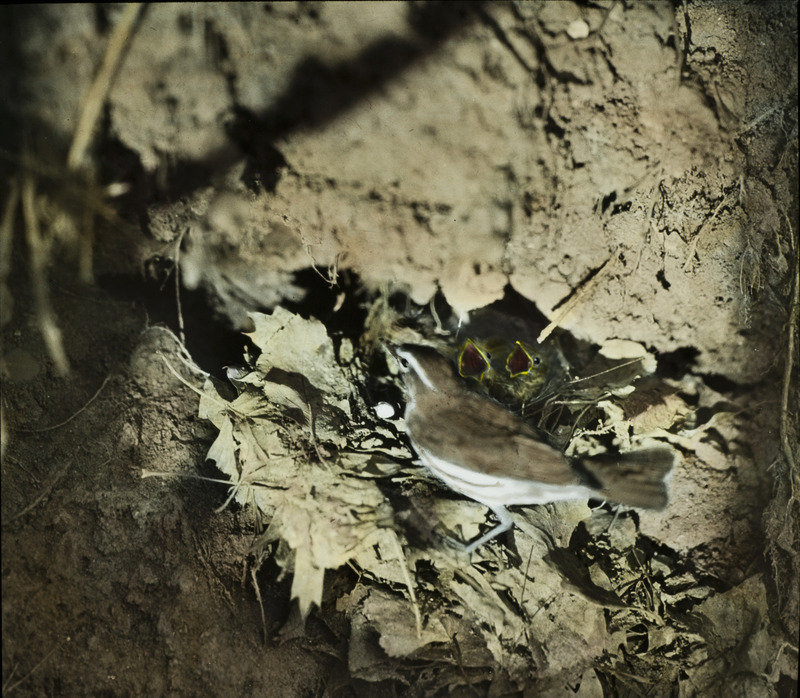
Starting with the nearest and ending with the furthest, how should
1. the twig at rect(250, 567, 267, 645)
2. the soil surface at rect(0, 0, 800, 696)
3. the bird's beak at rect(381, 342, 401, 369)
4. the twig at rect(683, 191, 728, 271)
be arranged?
the soil surface at rect(0, 0, 800, 696), the twig at rect(250, 567, 267, 645), the twig at rect(683, 191, 728, 271), the bird's beak at rect(381, 342, 401, 369)

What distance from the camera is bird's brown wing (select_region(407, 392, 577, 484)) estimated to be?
94.5 inches

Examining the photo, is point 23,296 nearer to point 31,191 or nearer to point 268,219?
point 31,191

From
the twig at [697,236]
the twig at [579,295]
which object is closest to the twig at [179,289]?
the twig at [579,295]

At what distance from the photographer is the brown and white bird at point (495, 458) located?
2.38 m

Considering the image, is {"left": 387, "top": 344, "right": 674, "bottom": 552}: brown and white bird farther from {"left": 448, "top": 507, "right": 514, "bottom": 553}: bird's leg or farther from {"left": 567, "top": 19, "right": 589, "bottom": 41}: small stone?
{"left": 567, "top": 19, "right": 589, "bottom": 41}: small stone

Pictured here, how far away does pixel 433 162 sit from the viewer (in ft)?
6.66

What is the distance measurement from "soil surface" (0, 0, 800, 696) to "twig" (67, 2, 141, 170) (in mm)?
15

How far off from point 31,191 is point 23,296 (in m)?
0.39

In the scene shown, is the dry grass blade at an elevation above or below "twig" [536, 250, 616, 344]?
above

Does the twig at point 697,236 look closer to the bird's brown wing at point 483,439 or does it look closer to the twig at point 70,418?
the bird's brown wing at point 483,439

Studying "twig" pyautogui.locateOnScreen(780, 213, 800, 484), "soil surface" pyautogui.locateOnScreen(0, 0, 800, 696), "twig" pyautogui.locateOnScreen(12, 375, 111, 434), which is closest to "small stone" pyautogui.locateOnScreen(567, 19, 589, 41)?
"soil surface" pyautogui.locateOnScreen(0, 0, 800, 696)

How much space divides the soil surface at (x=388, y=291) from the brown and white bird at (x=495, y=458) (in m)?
0.16

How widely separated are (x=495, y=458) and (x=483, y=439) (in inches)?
4.5

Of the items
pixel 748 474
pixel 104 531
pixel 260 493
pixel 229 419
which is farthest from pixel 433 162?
pixel 748 474
